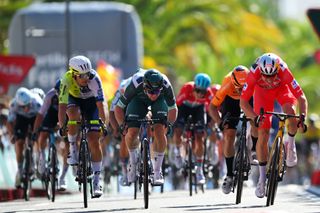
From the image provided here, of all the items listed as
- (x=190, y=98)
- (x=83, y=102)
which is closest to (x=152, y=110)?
(x=83, y=102)

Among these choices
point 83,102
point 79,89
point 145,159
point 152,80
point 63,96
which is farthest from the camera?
point 83,102

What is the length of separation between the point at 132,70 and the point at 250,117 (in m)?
17.9

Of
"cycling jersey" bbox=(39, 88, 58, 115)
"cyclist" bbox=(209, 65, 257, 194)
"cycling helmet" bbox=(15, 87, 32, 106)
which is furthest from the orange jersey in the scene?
"cycling helmet" bbox=(15, 87, 32, 106)

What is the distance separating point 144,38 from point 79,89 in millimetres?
25942

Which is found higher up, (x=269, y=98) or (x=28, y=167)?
(x=269, y=98)

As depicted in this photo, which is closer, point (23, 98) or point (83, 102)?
point (83, 102)

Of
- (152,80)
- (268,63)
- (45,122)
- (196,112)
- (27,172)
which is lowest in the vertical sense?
(27,172)

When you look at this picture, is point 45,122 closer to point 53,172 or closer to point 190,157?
point 53,172

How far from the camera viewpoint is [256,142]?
18125 millimetres

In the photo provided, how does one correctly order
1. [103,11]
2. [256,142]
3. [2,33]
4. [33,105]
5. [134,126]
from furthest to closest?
1. [2,33]
2. [103,11]
3. [33,105]
4. [256,142]
5. [134,126]

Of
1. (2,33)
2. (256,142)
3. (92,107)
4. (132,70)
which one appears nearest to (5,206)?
(92,107)

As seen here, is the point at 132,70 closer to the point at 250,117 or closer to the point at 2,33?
the point at 2,33

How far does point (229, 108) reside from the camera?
62.1 ft

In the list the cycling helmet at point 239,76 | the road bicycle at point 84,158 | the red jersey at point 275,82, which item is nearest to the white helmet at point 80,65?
the road bicycle at point 84,158
